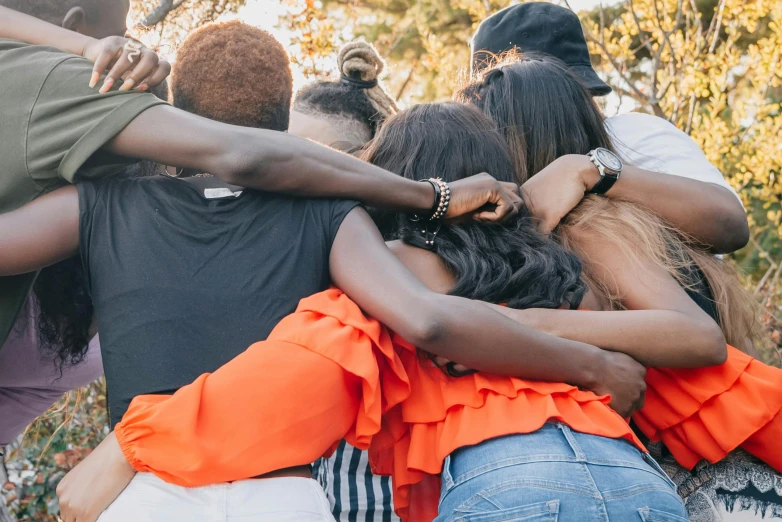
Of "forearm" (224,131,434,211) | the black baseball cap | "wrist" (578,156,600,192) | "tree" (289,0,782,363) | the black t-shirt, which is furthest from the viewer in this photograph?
"tree" (289,0,782,363)

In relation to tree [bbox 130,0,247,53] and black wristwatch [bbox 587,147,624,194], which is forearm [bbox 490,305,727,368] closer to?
black wristwatch [bbox 587,147,624,194]

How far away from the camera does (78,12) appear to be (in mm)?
2344

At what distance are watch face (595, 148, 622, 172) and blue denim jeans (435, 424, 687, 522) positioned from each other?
89cm

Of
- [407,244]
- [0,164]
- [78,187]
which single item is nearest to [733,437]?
[407,244]

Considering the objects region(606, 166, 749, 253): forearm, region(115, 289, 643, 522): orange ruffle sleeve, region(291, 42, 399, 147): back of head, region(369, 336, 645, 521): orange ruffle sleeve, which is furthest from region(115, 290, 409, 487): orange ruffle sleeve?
region(291, 42, 399, 147): back of head

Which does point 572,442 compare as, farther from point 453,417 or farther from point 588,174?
point 588,174

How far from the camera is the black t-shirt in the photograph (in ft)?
6.17

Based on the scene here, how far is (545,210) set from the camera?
7.80 feet

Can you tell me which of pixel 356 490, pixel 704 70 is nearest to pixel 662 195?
pixel 356 490

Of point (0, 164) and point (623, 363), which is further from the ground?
point (0, 164)

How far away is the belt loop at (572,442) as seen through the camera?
5.94ft

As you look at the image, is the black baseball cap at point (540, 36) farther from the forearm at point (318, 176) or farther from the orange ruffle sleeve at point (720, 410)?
the orange ruffle sleeve at point (720, 410)

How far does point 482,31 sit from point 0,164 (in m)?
2.21

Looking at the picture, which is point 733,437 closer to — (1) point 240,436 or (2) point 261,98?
(1) point 240,436
